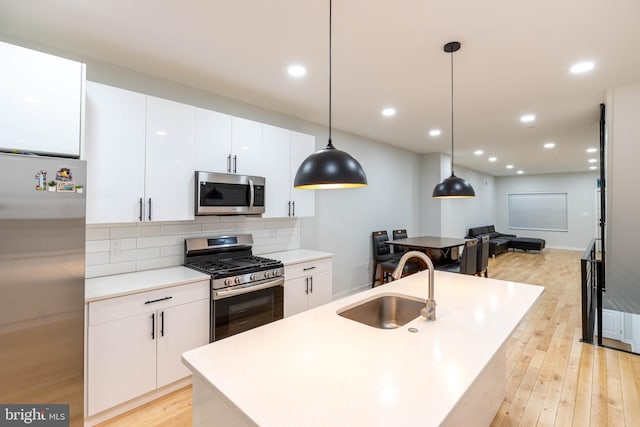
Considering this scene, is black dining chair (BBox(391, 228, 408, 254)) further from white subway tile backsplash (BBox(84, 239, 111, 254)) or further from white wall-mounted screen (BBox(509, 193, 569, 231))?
white wall-mounted screen (BBox(509, 193, 569, 231))

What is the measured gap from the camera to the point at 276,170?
3.37m

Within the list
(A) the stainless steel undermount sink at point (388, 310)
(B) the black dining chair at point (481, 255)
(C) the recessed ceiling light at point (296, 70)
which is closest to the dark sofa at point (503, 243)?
(B) the black dining chair at point (481, 255)

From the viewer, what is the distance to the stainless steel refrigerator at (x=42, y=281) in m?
1.55

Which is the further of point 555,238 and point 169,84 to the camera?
point 555,238

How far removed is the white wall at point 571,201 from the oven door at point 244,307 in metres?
10.9

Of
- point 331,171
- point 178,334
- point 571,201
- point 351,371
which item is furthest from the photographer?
point 571,201

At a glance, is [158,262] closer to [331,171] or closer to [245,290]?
[245,290]

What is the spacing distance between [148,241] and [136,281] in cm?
49

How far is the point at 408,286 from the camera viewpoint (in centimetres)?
232

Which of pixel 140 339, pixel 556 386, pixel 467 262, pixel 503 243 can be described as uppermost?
pixel 467 262

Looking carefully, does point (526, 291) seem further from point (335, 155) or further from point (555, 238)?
point (555, 238)

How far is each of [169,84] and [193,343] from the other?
7.88 ft

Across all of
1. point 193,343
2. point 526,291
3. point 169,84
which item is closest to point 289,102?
point 169,84

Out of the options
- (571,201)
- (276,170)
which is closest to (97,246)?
(276,170)
